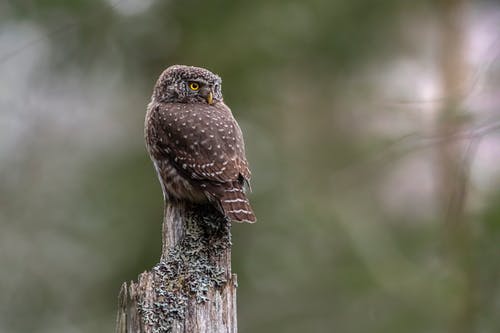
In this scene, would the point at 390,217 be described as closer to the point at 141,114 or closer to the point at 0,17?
the point at 141,114

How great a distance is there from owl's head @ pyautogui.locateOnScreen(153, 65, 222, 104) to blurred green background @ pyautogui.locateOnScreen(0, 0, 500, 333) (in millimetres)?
2703

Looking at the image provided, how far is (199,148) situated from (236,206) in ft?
2.07

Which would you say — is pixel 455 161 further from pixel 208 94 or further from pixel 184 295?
pixel 184 295

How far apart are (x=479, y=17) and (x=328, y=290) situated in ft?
9.72

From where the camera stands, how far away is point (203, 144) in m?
5.02

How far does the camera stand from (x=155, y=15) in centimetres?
947

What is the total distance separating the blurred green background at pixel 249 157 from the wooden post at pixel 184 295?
14.5 ft

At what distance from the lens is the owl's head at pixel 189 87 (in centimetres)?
556

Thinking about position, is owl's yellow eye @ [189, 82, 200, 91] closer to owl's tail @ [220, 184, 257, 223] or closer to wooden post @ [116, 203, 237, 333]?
owl's tail @ [220, 184, 257, 223]

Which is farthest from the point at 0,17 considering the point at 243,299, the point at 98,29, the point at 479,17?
the point at 479,17

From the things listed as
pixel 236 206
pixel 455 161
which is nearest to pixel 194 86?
pixel 236 206

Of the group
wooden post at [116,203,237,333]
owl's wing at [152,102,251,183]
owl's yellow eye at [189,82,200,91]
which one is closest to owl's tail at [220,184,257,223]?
owl's wing at [152,102,251,183]

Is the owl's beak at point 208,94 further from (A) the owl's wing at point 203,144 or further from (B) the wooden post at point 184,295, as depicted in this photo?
(B) the wooden post at point 184,295

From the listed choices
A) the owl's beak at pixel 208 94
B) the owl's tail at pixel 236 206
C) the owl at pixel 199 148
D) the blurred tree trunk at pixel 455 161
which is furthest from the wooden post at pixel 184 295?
the owl's beak at pixel 208 94
